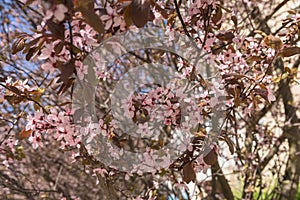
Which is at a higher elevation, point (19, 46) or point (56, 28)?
point (19, 46)

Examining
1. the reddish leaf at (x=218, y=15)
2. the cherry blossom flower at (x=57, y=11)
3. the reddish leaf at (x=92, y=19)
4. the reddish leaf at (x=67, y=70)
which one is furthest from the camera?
the reddish leaf at (x=218, y=15)

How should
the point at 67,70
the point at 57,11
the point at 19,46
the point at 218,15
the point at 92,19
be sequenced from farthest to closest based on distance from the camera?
1. the point at 218,15
2. the point at 19,46
3. the point at 67,70
4. the point at 92,19
5. the point at 57,11

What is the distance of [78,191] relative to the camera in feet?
13.6

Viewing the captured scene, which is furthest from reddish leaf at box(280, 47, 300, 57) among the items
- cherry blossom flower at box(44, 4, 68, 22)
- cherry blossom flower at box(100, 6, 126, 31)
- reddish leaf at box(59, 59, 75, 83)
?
cherry blossom flower at box(44, 4, 68, 22)

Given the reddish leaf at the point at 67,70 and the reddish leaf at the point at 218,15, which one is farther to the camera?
the reddish leaf at the point at 218,15

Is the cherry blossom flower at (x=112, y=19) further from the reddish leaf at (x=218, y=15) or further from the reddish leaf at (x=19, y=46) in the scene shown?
the reddish leaf at (x=218, y=15)

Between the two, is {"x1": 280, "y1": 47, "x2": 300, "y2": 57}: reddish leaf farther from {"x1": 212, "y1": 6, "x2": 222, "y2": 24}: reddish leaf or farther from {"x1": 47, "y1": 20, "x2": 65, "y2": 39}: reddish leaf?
{"x1": 47, "y1": 20, "x2": 65, "y2": 39}: reddish leaf

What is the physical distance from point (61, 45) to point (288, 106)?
250 centimetres

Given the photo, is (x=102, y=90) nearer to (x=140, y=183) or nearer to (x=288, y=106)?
(x=140, y=183)

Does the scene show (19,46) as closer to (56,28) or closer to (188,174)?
(56,28)

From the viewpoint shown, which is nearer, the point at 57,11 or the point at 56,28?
the point at 57,11

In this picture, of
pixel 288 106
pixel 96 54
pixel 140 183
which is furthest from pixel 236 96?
pixel 140 183

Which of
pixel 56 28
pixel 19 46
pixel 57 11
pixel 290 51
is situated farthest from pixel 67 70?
pixel 290 51

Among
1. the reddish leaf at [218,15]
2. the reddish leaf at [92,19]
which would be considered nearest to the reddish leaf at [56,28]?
the reddish leaf at [92,19]
